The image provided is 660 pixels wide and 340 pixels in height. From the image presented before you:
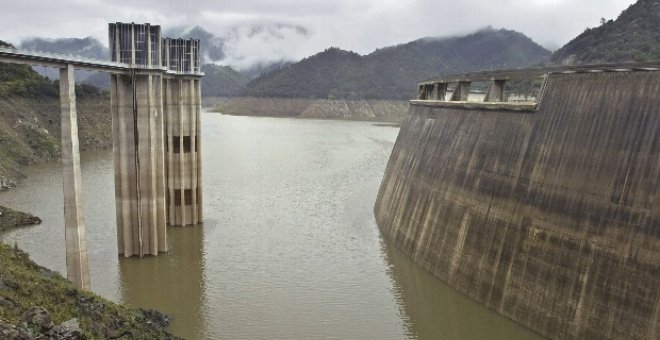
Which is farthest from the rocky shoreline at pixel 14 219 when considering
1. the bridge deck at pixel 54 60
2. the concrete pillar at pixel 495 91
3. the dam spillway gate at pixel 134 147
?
the concrete pillar at pixel 495 91

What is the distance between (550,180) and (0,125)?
5695 centimetres

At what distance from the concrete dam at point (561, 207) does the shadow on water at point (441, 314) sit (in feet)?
1.30

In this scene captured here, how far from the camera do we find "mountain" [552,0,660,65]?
65.8m

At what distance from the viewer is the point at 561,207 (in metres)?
17.7

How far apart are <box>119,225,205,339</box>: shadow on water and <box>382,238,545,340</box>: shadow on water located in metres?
8.04

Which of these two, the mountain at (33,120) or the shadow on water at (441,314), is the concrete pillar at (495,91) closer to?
the shadow on water at (441,314)

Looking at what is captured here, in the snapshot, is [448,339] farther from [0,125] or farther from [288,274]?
[0,125]

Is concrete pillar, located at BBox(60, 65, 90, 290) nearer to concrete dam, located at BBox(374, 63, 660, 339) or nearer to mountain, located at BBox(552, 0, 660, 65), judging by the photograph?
concrete dam, located at BBox(374, 63, 660, 339)

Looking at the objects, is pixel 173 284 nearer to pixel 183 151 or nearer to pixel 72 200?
pixel 72 200

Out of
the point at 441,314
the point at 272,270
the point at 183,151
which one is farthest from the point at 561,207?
the point at 183,151

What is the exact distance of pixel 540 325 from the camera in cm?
1736

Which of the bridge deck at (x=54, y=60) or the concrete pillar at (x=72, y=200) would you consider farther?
the concrete pillar at (x=72, y=200)

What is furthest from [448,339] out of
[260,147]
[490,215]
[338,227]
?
[260,147]

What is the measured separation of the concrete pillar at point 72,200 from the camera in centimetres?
1970
